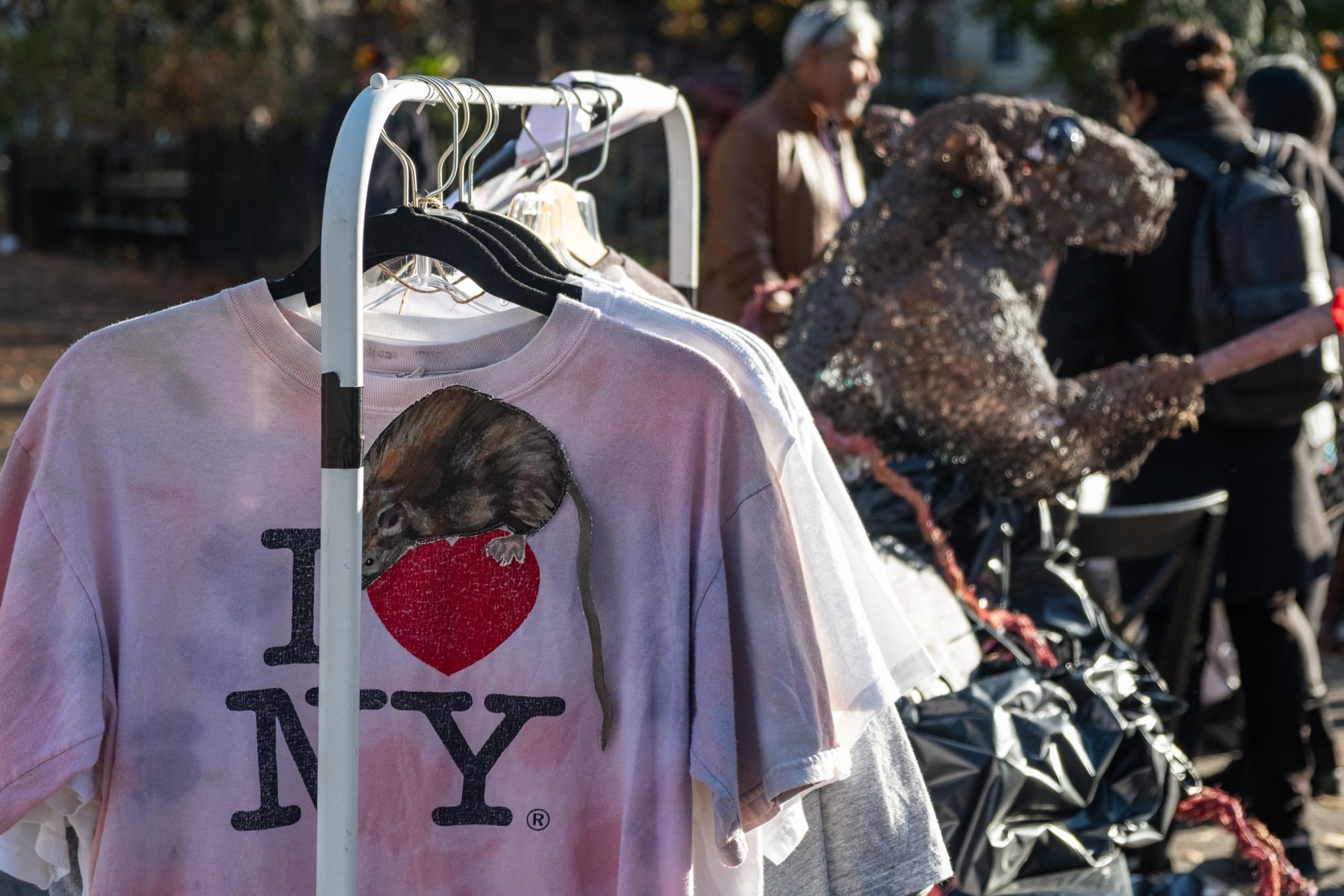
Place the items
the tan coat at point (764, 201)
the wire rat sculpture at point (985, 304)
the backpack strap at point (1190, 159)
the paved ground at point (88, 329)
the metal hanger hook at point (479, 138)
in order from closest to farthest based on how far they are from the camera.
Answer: the metal hanger hook at point (479, 138) → the wire rat sculpture at point (985, 304) → the backpack strap at point (1190, 159) → the paved ground at point (88, 329) → the tan coat at point (764, 201)

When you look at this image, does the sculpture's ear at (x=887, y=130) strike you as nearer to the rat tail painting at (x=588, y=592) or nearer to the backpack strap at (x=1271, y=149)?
the backpack strap at (x=1271, y=149)

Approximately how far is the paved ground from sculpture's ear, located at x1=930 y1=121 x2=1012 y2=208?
63.8 inches

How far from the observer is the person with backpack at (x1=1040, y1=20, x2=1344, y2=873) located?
3174 mm

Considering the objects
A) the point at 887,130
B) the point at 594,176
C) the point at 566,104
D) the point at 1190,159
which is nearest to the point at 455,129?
the point at 566,104

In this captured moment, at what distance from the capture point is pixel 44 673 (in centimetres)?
142

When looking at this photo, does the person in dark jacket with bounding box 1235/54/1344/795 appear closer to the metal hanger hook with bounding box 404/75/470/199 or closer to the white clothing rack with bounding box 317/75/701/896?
the metal hanger hook with bounding box 404/75/470/199

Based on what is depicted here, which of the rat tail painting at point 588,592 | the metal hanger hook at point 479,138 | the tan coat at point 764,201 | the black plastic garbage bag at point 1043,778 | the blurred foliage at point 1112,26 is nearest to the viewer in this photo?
the rat tail painting at point 588,592

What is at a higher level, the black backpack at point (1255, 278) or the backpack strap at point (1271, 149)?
the backpack strap at point (1271, 149)

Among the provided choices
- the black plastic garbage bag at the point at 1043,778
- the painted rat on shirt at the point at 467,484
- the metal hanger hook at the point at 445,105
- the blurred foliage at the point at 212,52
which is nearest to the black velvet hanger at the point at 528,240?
the metal hanger hook at the point at 445,105

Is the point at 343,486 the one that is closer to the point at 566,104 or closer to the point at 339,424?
the point at 339,424

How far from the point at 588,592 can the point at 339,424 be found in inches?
13.8

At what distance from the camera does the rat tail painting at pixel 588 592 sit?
4.94 feet

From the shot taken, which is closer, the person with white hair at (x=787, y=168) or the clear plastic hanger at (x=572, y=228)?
the clear plastic hanger at (x=572, y=228)

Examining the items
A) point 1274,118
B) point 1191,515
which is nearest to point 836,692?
point 1191,515
